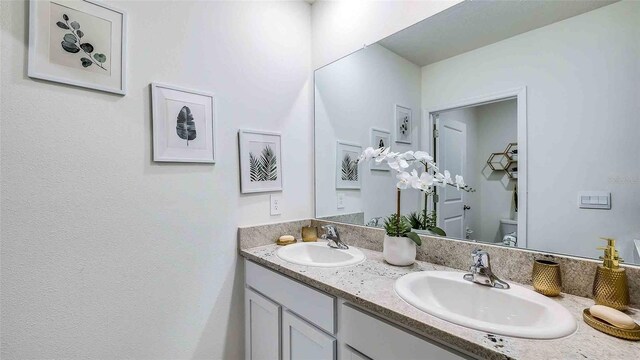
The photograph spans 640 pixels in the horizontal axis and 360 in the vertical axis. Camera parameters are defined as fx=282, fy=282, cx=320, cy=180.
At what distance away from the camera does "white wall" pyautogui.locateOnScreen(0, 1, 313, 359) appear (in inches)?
40.0

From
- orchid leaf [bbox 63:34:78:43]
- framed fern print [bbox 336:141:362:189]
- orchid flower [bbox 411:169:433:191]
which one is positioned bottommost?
orchid flower [bbox 411:169:433:191]

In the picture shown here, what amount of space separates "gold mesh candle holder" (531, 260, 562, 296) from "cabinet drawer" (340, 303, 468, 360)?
42 centimetres

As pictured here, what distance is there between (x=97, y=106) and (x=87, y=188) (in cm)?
34

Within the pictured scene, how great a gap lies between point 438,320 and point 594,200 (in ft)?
2.24

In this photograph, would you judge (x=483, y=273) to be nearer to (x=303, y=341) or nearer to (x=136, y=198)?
(x=303, y=341)

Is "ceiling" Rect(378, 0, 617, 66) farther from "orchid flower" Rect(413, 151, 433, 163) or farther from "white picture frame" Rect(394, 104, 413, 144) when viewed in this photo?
"orchid flower" Rect(413, 151, 433, 163)

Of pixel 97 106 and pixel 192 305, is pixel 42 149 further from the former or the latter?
pixel 192 305

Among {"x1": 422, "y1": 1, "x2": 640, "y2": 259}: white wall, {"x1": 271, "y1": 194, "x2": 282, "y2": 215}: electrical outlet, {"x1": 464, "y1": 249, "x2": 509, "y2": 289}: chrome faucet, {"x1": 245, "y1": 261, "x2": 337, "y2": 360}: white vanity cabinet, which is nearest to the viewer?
{"x1": 422, "y1": 1, "x2": 640, "y2": 259}: white wall

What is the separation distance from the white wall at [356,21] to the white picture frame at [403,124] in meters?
0.41

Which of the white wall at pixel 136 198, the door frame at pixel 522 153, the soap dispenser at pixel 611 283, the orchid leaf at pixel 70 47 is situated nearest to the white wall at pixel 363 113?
the white wall at pixel 136 198

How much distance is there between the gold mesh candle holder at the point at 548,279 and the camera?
2.96 ft

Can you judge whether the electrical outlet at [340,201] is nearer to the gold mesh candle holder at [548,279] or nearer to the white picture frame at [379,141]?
the white picture frame at [379,141]

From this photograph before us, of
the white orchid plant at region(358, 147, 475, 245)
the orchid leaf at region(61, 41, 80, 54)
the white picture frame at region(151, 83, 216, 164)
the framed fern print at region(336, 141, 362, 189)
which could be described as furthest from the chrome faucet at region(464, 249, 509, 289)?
the orchid leaf at region(61, 41, 80, 54)

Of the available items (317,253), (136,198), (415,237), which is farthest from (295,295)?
(136,198)
